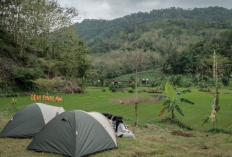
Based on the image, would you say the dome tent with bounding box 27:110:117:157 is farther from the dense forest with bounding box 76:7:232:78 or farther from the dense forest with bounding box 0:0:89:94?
the dense forest with bounding box 76:7:232:78

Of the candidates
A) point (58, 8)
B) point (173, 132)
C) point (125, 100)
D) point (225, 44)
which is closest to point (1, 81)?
point (58, 8)

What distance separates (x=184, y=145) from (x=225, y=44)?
229 feet

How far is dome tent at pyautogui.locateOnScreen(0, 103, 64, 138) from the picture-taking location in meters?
8.95

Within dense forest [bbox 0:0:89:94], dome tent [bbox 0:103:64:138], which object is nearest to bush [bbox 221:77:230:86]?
dense forest [bbox 0:0:89:94]

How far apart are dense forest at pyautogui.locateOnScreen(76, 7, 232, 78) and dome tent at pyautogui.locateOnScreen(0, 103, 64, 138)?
3264 centimetres

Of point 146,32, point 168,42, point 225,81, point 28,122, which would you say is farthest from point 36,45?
point 146,32

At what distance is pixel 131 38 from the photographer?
12531 centimetres

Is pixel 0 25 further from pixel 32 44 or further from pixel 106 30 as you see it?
pixel 106 30

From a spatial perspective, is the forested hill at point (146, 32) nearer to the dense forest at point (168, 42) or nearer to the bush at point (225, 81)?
the dense forest at point (168, 42)

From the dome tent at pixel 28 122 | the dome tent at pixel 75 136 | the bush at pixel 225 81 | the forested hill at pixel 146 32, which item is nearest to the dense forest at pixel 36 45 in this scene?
the dome tent at pixel 28 122

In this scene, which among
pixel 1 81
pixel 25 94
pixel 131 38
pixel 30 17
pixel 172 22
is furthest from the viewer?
pixel 172 22

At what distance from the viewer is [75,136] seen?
274 inches

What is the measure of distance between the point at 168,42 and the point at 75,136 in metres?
114

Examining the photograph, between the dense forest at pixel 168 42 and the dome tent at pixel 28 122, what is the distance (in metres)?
32.6
